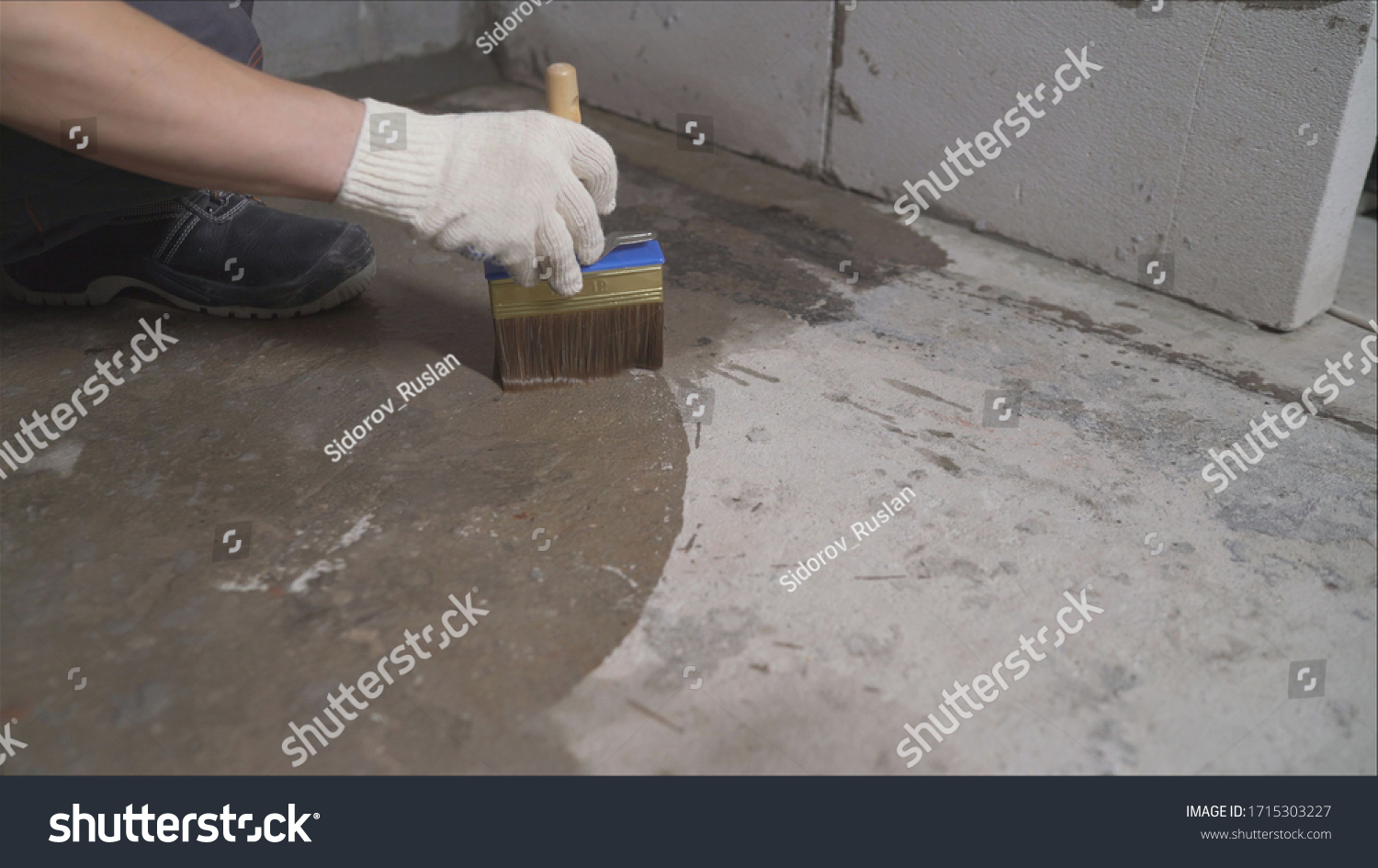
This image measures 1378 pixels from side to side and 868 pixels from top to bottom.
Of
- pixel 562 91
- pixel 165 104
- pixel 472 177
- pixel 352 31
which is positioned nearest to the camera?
pixel 165 104

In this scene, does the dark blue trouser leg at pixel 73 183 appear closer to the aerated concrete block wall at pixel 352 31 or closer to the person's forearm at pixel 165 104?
the person's forearm at pixel 165 104

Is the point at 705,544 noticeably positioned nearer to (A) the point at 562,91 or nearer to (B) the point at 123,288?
(A) the point at 562,91

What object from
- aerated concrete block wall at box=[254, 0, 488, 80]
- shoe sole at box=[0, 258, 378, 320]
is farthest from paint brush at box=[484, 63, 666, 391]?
aerated concrete block wall at box=[254, 0, 488, 80]

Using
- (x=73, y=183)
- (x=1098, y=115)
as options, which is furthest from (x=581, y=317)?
(x=1098, y=115)

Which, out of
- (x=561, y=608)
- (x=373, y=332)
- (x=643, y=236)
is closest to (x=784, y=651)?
(x=561, y=608)

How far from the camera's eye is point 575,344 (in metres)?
1.84

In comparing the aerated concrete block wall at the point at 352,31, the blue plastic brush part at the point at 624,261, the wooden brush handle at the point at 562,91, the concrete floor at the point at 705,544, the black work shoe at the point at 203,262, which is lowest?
the concrete floor at the point at 705,544

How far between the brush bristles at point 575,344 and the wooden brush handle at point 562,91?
0.33 metres

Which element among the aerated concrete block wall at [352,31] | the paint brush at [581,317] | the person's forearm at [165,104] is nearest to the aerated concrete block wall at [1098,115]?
the aerated concrete block wall at [352,31]

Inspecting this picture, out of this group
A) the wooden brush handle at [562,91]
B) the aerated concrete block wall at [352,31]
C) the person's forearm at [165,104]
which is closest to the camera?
the person's forearm at [165,104]

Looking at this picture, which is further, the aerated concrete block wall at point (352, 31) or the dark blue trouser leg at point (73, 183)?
the aerated concrete block wall at point (352, 31)

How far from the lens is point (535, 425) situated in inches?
70.6

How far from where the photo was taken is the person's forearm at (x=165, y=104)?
1377mm

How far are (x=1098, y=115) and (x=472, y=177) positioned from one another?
1.45m
